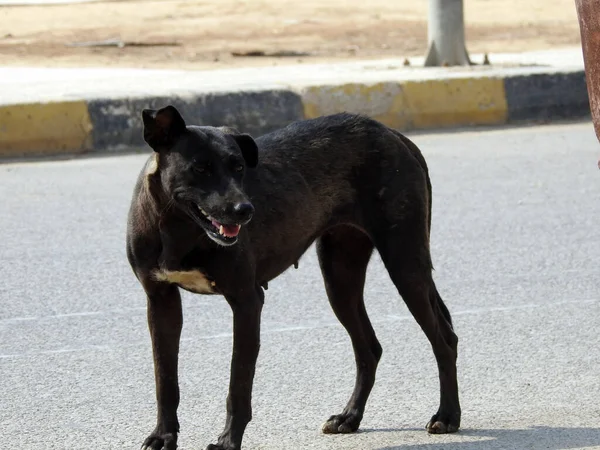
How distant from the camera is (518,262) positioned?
6.95 metres

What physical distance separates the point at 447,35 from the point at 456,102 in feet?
5.04

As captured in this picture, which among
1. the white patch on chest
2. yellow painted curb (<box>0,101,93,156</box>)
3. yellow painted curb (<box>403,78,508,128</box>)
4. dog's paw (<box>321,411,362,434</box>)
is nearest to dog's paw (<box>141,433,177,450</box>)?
the white patch on chest

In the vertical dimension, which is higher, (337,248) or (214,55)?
(337,248)

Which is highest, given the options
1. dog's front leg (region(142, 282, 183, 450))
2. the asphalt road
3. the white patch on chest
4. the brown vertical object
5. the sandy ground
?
the brown vertical object

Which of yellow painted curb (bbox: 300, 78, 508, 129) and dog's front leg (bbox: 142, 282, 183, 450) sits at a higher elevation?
dog's front leg (bbox: 142, 282, 183, 450)

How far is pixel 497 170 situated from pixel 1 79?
5140 mm

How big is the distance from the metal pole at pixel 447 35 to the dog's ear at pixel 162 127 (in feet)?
29.4

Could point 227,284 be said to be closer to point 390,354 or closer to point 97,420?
point 97,420

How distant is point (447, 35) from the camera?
41.5 feet

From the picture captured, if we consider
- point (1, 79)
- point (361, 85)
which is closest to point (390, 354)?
point (361, 85)

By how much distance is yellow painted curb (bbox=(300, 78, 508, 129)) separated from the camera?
10.9 m

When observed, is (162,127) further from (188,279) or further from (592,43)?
(592,43)

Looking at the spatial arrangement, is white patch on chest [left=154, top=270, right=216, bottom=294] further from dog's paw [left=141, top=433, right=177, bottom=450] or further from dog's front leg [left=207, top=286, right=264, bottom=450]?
dog's paw [left=141, top=433, right=177, bottom=450]

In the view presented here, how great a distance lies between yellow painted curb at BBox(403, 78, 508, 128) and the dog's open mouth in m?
7.52
